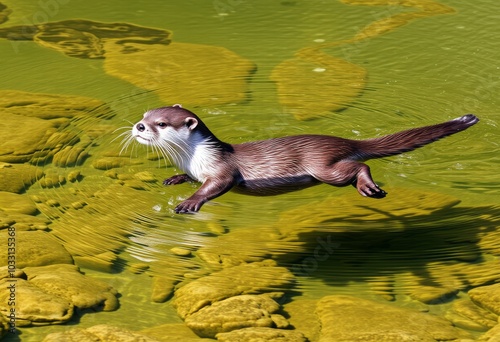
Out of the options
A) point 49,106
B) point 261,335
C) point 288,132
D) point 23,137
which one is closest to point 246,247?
point 261,335

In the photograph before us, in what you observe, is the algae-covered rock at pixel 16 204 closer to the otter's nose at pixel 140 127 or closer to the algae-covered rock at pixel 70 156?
the algae-covered rock at pixel 70 156

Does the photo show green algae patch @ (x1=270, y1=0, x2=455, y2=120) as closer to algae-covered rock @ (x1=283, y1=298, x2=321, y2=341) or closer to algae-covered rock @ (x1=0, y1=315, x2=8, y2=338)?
algae-covered rock @ (x1=283, y1=298, x2=321, y2=341)

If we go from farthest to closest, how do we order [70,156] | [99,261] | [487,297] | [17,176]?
[70,156], [17,176], [99,261], [487,297]

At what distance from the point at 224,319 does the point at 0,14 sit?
18.3ft

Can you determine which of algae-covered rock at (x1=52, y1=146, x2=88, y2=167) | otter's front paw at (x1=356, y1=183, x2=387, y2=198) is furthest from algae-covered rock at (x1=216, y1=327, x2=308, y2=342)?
algae-covered rock at (x1=52, y1=146, x2=88, y2=167)

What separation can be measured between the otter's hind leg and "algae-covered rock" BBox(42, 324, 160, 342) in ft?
4.55

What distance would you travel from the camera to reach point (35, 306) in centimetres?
495

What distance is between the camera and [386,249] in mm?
5578

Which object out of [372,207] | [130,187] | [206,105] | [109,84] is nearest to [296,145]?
[372,207]

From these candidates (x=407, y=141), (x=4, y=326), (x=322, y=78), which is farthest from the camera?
(x=322, y=78)

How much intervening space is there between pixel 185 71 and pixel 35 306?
3449 mm

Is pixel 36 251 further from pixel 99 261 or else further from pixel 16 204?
pixel 16 204

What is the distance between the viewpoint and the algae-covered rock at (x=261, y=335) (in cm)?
470

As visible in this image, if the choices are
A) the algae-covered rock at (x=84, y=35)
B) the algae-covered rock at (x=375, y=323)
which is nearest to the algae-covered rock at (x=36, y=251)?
the algae-covered rock at (x=375, y=323)
